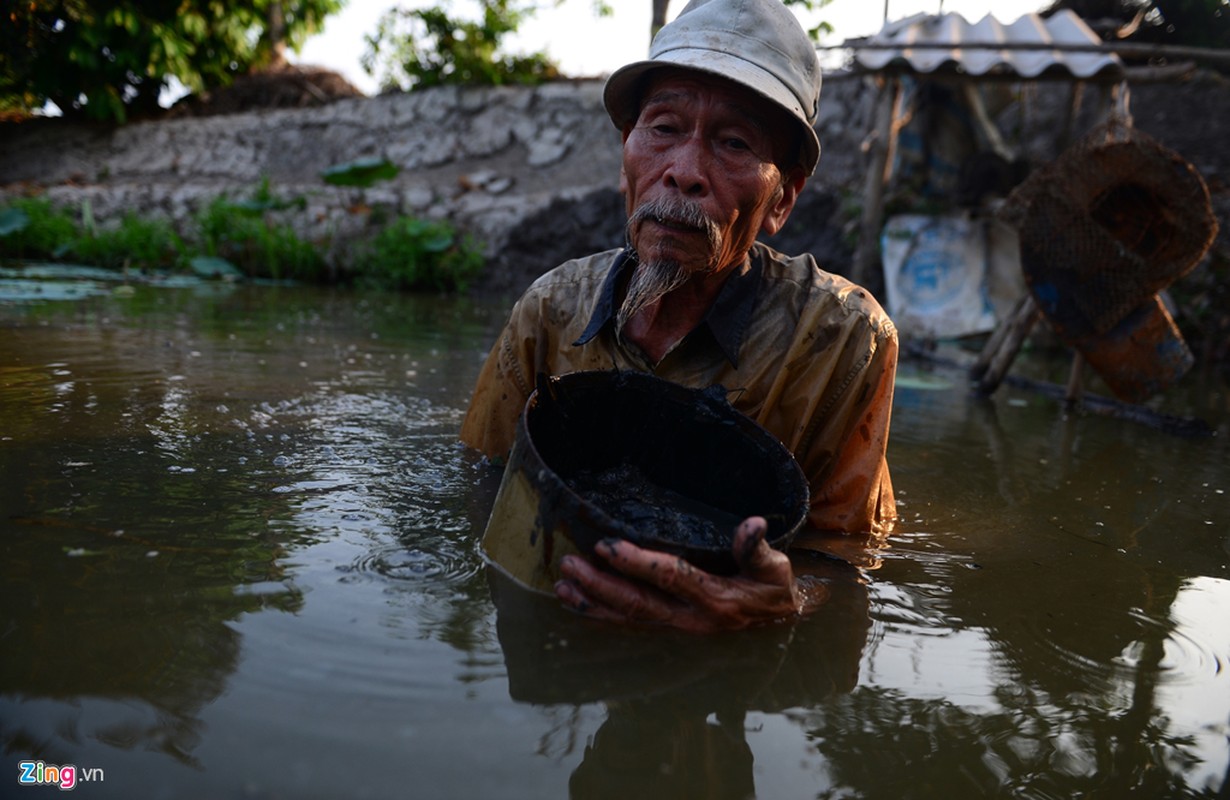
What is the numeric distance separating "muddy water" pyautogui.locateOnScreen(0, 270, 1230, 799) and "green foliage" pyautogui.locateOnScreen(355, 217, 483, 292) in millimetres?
6759

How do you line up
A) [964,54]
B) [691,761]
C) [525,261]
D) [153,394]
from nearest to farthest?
[691,761] → [153,394] → [964,54] → [525,261]

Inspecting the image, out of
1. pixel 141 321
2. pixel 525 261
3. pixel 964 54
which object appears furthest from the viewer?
pixel 525 261

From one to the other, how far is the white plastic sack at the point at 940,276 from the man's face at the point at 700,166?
590cm

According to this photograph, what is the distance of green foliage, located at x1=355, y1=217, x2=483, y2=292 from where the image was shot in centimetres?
976

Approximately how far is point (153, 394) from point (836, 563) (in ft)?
8.76

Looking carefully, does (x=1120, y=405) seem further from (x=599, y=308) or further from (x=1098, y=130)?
(x=599, y=308)

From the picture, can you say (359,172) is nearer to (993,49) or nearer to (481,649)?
(993,49)

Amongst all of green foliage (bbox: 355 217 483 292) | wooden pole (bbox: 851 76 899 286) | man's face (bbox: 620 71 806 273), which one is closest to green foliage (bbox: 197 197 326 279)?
green foliage (bbox: 355 217 483 292)

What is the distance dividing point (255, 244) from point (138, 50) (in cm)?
538

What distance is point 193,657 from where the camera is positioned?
4.78 feet

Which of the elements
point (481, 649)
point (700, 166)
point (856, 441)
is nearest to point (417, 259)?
point (700, 166)

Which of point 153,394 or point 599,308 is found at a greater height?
point 599,308

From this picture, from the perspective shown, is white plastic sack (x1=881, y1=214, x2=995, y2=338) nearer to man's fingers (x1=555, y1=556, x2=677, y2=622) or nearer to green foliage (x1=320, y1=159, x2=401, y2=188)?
green foliage (x1=320, y1=159, x2=401, y2=188)

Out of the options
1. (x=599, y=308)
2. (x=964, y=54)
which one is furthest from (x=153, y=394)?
(x=964, y=54)
